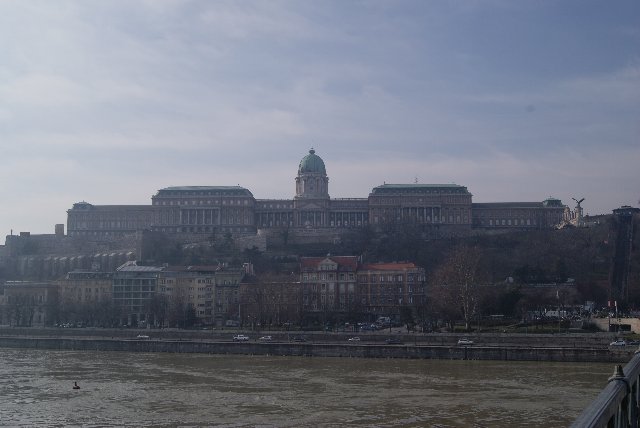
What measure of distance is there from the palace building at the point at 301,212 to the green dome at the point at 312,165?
3132 mm

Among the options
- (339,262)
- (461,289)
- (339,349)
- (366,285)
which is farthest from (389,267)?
(339,349)

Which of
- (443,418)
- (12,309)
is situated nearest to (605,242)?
(12,309)

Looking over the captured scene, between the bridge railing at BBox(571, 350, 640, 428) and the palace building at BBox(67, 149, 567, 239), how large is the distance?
96.4 m

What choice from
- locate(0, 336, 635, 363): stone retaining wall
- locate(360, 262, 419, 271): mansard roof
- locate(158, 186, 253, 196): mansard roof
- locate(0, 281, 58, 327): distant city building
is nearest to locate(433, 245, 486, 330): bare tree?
locate(0, 336, 635, 363): stone retaining wall

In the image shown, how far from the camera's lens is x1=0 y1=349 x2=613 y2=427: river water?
939 inches

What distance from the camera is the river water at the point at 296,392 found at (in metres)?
23.8

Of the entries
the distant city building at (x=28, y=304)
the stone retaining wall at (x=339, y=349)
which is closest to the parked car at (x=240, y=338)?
the stone retaining wall at (x=339, y=349)

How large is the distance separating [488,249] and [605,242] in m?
11.8

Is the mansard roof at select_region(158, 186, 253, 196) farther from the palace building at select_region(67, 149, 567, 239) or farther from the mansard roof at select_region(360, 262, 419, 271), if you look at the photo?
the mansard roof at select_region(360, 262, 419, 271)

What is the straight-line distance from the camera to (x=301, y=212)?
10525cm

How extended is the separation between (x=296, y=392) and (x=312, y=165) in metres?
82.9

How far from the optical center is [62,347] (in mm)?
51750

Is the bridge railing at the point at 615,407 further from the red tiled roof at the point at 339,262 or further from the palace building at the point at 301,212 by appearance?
the palace building at the point at 301,212

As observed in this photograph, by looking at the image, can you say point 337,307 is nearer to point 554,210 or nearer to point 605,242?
point 605,242
